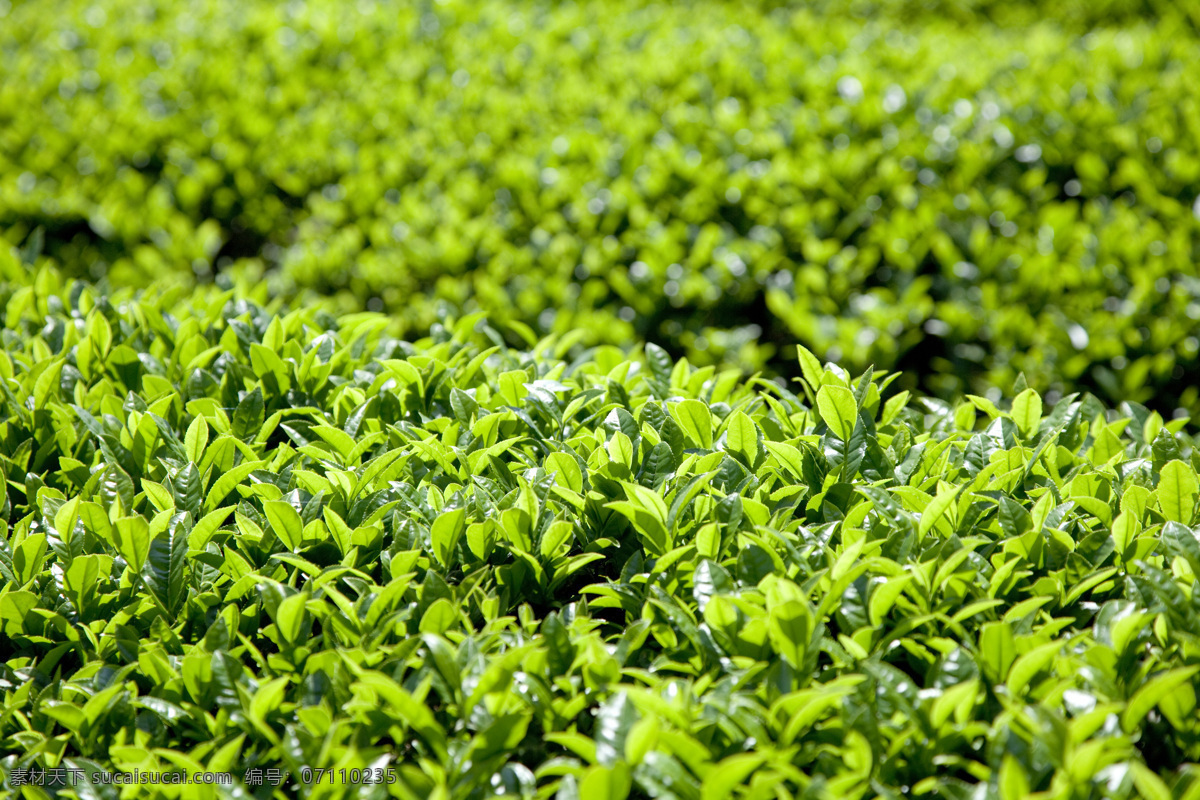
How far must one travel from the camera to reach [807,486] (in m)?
2.19

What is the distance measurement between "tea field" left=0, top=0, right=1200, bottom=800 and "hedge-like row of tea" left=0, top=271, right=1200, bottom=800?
0.01 metres

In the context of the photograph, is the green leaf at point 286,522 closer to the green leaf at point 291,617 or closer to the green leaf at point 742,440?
the green leaf at point 291,617

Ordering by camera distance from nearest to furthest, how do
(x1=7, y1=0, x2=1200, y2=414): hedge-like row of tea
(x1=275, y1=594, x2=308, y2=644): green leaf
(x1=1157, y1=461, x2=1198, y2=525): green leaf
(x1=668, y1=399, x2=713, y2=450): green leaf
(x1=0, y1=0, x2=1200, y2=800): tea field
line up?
(x1=0, y1=0, x2=1200, y2=800): tea field < (x1=275, y1=594, x2=308, y2=644): green leaf < (x1=1157, y1=461, x2=1198, y2=525): green leaf < (x1=668, y1=399, x2=713, y2=450): green leaf < (x1=7, y1=0, x2=1200, y2=414): hedge-like row of tea

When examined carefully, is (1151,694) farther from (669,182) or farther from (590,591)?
(669,182)

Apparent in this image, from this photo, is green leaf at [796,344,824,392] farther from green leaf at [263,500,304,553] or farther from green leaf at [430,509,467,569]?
green leaf at [263,500,304,553]

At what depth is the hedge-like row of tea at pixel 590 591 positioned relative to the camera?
165 cm

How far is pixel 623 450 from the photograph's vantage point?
223 cm

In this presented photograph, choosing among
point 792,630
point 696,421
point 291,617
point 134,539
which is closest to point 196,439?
point 134,539

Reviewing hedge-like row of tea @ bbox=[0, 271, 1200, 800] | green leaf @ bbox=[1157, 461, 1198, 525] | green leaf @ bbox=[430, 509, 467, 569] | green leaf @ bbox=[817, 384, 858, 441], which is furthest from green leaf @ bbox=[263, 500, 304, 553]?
green leaf @ bbox=[1157, 461, 1198, 525]

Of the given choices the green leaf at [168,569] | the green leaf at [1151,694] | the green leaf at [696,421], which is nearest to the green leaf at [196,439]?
the green leaf at [168,569]

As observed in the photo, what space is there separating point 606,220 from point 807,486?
266cm

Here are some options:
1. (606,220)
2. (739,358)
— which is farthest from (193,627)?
(606,220)

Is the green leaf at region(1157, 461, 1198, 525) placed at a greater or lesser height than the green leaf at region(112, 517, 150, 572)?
lesser

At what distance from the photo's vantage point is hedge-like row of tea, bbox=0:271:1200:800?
1646 mm
